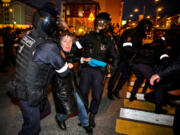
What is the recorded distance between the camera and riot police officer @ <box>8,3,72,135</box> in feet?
5.27

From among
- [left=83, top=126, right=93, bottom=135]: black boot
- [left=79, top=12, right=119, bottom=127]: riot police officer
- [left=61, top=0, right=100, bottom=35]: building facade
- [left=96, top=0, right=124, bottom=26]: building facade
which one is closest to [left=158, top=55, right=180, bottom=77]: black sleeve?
[left=79, top=12, right=119, bottom=127]: riot police officer

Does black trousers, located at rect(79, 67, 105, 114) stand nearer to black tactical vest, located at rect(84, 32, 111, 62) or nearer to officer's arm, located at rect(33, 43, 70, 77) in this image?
black tactical vest, located at rect(84, 32, 111, 62)

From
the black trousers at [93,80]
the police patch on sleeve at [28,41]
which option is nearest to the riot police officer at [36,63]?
the police patch on sleeve at [28,41]

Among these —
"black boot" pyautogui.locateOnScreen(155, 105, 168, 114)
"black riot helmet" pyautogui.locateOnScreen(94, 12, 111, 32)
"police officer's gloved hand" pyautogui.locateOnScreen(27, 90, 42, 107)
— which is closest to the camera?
"police officer's gloved hand" pyautogui.locateOnScreen(27, 90, 42, 107)

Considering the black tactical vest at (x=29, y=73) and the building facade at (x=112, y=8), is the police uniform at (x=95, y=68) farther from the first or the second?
the building facade at (x=112, y=8)

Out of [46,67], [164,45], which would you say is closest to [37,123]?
[46,67]

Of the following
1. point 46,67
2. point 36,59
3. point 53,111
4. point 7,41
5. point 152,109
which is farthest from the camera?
point 7,41

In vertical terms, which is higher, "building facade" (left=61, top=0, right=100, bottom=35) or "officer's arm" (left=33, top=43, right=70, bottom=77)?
"building facade" (left=61, top=0, right=100, bottom=35)

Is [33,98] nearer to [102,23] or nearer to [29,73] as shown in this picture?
[29,73]

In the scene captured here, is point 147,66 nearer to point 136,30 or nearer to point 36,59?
point 136,30

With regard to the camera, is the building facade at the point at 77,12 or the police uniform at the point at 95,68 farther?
the building facade at the point at 77,12

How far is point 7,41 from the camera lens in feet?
21.5

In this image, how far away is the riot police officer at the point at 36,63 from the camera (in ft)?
A: 5.27

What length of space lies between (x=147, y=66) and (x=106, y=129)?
1.99 m
